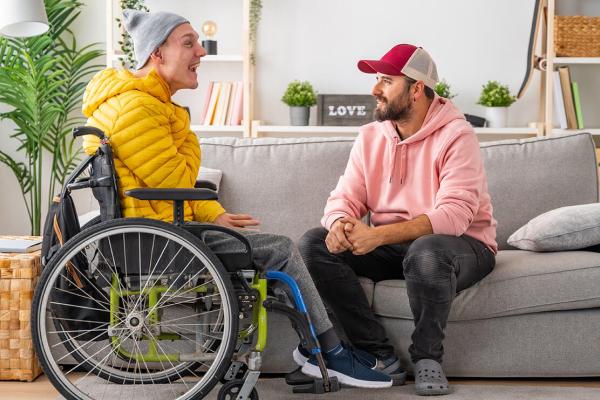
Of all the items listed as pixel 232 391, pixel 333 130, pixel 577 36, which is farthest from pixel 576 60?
pixel 232 391

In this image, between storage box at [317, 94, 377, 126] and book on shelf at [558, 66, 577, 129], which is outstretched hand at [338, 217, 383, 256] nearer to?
storage box at [317, 94, 377, 126]

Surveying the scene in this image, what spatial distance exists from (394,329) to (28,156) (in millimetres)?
2781

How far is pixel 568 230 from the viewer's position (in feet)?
9.07

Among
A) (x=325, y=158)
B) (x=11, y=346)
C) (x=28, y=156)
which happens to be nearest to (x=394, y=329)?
(x=325, y=158)

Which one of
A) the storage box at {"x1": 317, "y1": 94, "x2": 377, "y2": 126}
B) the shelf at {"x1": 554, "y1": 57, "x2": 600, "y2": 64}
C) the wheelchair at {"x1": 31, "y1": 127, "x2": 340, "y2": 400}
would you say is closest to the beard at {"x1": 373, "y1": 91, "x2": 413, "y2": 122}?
the wheelchair at {"x1": 31, "y1": 127, "x2": 340, "y2": 400}

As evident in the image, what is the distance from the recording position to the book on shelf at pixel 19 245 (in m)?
2.74

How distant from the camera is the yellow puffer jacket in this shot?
7.29ft

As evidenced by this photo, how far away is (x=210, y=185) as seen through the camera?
2.68 metres

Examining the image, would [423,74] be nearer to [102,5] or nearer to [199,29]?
[199,29]

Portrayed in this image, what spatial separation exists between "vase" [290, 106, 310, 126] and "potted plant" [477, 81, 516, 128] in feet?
2.88

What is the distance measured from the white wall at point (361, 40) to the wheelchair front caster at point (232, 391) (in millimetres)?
2558

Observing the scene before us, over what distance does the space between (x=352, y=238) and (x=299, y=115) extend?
6.28 ft

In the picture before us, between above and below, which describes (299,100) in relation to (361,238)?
above

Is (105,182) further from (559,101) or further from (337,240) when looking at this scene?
(559,101)
